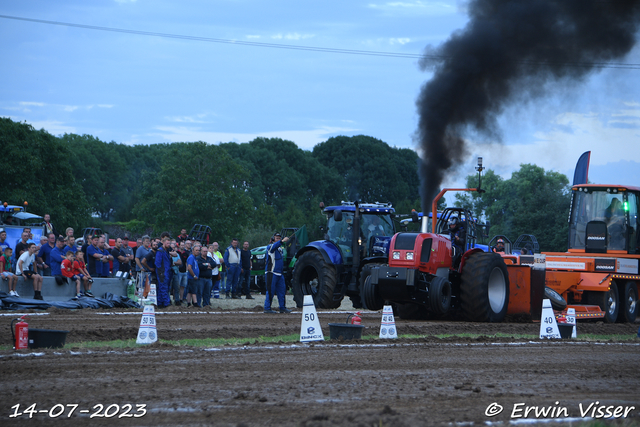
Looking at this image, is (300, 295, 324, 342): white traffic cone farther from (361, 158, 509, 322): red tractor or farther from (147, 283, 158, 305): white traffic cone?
(147, 283, 158, 305): white traffic cone

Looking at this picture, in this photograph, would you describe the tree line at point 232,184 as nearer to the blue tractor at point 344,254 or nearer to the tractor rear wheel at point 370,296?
the blue tractor at point 344,254

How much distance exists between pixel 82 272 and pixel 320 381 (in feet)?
39.9

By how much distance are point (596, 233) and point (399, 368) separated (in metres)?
12.0

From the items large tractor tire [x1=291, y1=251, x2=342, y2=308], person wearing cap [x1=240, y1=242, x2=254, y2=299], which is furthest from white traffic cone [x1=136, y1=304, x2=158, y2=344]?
person wearing cap [x1=240, y1=242, x2=254, y2=299]

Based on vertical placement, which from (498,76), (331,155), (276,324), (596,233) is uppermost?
(331,155)

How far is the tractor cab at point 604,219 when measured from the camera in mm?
18109

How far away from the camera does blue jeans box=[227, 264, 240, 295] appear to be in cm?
2317

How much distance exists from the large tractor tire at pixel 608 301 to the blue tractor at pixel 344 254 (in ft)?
16.2

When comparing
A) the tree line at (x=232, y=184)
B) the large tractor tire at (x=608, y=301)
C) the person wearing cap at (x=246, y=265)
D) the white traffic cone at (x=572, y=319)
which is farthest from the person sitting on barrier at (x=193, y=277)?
the tree line at (x=232, y=184)

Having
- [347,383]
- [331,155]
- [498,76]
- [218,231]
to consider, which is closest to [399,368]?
[347,383]

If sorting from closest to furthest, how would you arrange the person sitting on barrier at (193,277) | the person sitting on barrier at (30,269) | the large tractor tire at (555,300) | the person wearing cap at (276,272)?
the large tractor tire at (555,300) < the person wearing cap at (276,272) < the person sitting on barrier at (30,269) < the person sitting on barrier at (193,277)

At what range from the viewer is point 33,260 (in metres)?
17.0

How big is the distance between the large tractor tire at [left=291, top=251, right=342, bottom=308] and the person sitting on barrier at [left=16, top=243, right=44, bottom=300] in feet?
19.7

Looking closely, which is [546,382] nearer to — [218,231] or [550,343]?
[550,343]
